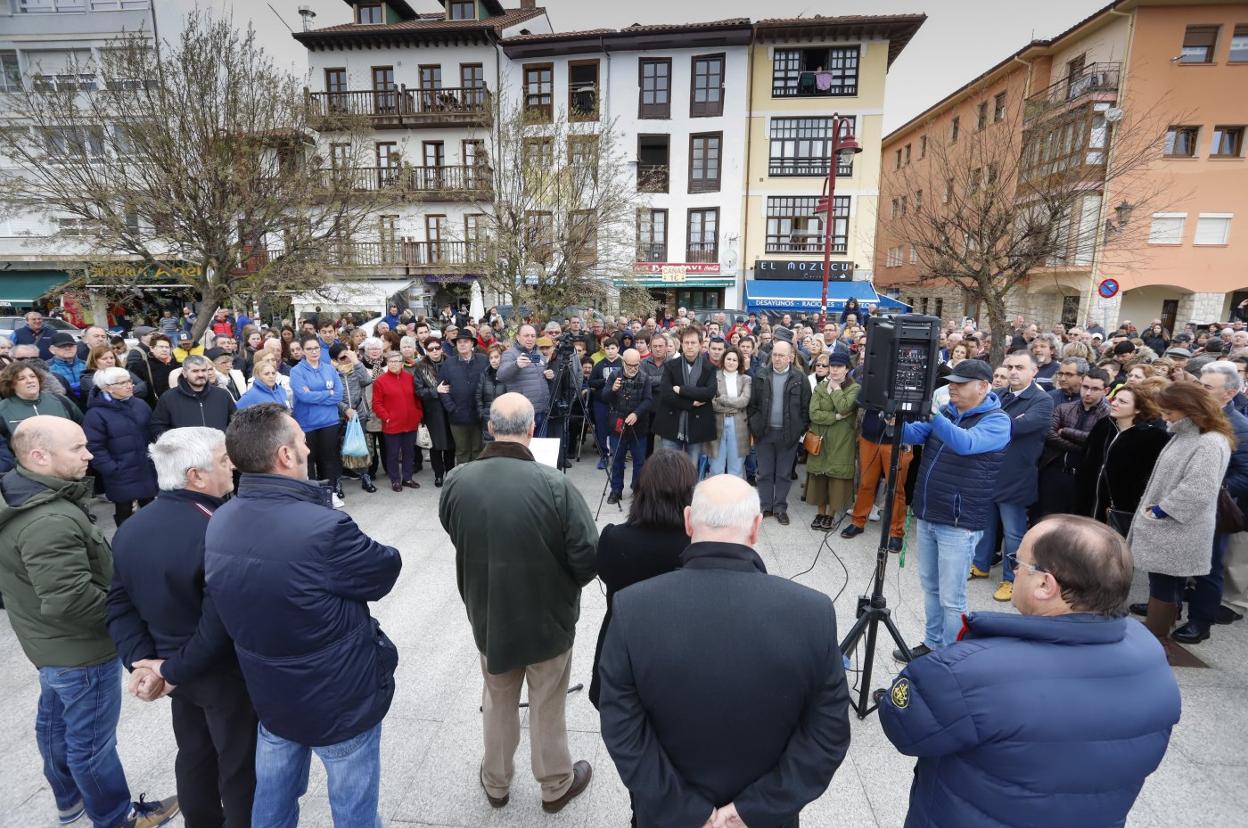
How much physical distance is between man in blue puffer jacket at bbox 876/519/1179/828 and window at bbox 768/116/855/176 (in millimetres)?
24380

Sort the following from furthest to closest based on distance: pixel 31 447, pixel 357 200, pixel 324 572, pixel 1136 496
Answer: pixel 357 200 < pixel 1136 496 < pixel 31 447 < pixel 324 572

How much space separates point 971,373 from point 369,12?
29.0 meters

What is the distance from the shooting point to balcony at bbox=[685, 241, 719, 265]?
78.2ft

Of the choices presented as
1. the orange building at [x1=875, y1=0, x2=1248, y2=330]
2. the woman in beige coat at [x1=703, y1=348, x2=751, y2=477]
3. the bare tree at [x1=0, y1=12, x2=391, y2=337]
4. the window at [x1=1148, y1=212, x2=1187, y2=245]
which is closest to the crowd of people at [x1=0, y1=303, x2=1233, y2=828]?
the woman in beige coat at [x1=703, y1=348, x2=751, y2=477]

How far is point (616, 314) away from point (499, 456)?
15643 mm

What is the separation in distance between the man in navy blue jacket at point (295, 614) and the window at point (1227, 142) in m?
28.1

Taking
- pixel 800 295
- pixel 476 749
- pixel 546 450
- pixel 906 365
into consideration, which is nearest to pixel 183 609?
pixel 476 749

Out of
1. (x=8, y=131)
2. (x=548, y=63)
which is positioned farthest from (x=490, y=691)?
(x=548, y=63)

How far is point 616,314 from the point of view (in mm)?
17828

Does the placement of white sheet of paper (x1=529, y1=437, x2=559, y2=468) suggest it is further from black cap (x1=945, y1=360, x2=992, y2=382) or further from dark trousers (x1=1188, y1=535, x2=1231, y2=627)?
dark trousers (x1=1188, y1=535, x2=1231, y2=627)

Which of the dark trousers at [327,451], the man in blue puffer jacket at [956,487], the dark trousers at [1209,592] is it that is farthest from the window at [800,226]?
the man in blue puffer jacket at [956,487]

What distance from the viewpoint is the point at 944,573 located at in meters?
3.57

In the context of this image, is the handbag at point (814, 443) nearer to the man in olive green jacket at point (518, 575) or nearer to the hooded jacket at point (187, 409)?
the man in olive green jacket at point (518, 575)

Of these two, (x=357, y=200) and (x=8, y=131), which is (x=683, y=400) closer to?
(x=357, y=200)
